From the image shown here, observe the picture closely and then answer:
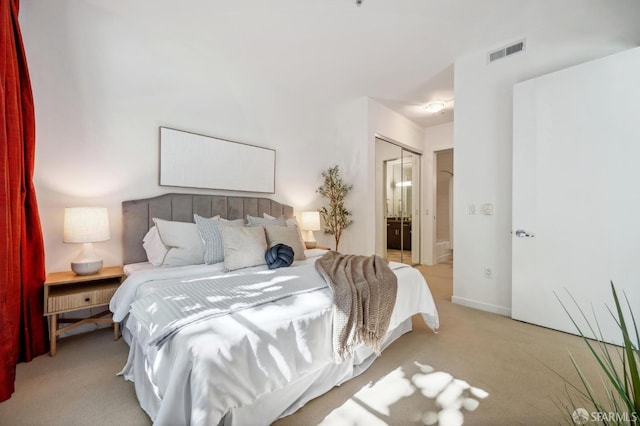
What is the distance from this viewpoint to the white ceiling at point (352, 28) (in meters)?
2.61

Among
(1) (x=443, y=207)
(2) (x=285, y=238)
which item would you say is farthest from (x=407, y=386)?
(1) (x=443, y=207)

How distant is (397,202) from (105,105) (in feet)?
14.9

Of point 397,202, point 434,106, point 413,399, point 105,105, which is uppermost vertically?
point 434,106

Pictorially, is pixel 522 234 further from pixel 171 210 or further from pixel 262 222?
pixel 171 210

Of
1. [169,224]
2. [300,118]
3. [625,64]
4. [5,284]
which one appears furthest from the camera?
[300,118]

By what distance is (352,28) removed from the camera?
9.47 feet

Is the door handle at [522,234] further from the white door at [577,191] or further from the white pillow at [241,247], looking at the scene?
the white pillow at [241,247]

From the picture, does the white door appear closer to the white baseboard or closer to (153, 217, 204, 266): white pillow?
the white baseboard

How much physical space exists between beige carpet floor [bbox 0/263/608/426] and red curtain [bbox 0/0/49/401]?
218 millimetres

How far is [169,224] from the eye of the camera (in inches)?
111

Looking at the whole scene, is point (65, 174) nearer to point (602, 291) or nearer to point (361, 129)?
point (361, 129)

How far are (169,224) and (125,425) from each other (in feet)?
5.42

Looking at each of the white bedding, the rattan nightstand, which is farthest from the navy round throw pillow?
the rattan nightstand

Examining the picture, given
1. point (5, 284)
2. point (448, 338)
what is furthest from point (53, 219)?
point (448, 338)
